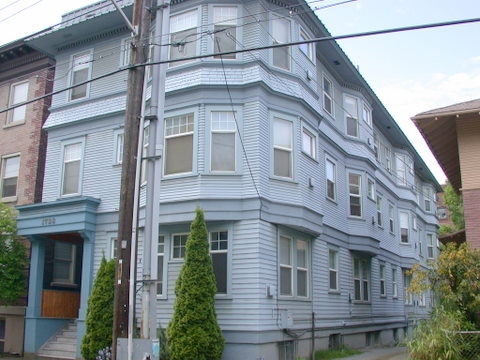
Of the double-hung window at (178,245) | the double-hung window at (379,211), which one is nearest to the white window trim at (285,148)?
the double-hung window at (178,245)

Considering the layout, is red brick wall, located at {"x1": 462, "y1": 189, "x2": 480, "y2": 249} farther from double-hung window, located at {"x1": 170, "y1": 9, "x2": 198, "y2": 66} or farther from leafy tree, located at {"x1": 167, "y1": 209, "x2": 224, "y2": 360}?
double-hung window, located at {"x1": 170, "y1": 9, "x2": 198, "y2": 66}

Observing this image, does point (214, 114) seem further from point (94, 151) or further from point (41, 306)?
point (41, 306)

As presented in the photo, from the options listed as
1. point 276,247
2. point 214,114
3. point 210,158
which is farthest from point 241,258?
point 214,114

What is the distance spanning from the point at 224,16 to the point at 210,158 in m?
4.46

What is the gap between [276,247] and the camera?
15.3 metres

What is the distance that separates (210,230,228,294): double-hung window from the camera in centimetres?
1470

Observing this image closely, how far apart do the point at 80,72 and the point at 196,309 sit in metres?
10.6

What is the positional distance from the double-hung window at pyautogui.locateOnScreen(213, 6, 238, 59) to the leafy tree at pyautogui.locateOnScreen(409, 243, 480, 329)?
321 inches

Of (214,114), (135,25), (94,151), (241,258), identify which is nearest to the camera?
(135,25)

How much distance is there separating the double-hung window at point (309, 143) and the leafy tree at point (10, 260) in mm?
9585

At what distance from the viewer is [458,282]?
12.7 meters

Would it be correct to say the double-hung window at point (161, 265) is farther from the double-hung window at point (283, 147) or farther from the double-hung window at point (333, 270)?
the double-hung window at point (333, 270)

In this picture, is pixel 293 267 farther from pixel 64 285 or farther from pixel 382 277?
pixel 382 277

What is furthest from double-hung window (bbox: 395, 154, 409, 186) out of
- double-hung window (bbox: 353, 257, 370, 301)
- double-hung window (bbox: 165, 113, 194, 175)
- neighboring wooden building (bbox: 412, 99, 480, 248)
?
double-hung window (bbox: 165, 113, 194, 175)
